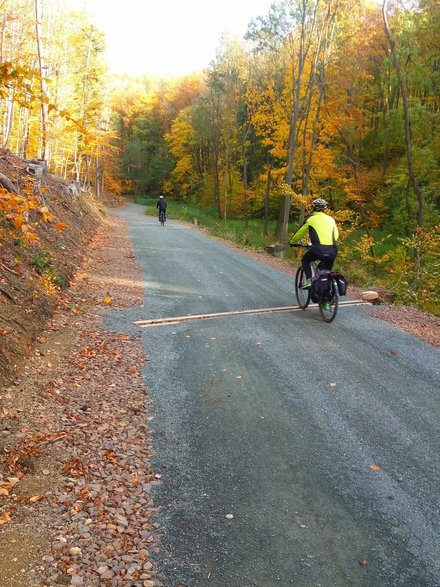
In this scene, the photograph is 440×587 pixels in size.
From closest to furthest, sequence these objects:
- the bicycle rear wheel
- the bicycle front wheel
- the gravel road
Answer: the gravel road → the bicycle rear wheel → the bicycle front wheel

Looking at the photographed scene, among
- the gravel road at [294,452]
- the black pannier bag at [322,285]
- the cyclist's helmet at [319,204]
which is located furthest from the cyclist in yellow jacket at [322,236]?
the gravel road at [294,452]

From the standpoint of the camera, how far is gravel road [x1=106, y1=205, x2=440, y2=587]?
2922mm

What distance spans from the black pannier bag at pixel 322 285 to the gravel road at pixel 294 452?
0.53 meters

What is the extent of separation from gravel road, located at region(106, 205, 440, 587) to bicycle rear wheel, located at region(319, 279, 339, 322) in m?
0.20

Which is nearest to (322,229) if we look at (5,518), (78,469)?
(78,469)

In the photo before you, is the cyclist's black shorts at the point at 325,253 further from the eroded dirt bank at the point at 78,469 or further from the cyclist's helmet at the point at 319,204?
the eroded dirt bank at the point at 78,469

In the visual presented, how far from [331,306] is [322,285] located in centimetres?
43

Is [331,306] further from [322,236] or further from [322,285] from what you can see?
[322,236]

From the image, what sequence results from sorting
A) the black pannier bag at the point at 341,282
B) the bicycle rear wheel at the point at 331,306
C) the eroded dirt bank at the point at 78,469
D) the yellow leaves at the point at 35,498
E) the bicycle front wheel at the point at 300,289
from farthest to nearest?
the bicycle front wheel at the point at 300,289, the bicycle rear wheel at the point at 331,306, the black pannier bag at the point at 341,282, the yellow leaves at the point at 35,498, the eroded dirt bank at the point at 78,469

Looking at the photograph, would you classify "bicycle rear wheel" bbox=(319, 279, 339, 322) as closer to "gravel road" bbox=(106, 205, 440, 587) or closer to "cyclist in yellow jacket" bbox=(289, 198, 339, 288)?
"gravel road" bbox=(106, 205, 440, 587)

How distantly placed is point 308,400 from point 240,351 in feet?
5.60

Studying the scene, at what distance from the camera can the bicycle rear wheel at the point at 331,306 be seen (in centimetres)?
813

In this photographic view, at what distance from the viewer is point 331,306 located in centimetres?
826

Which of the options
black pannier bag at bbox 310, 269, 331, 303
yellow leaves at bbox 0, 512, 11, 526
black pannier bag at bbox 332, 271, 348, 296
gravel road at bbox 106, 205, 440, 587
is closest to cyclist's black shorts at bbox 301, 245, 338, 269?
black pannier bag at bbox 310, 269, 331, 303
